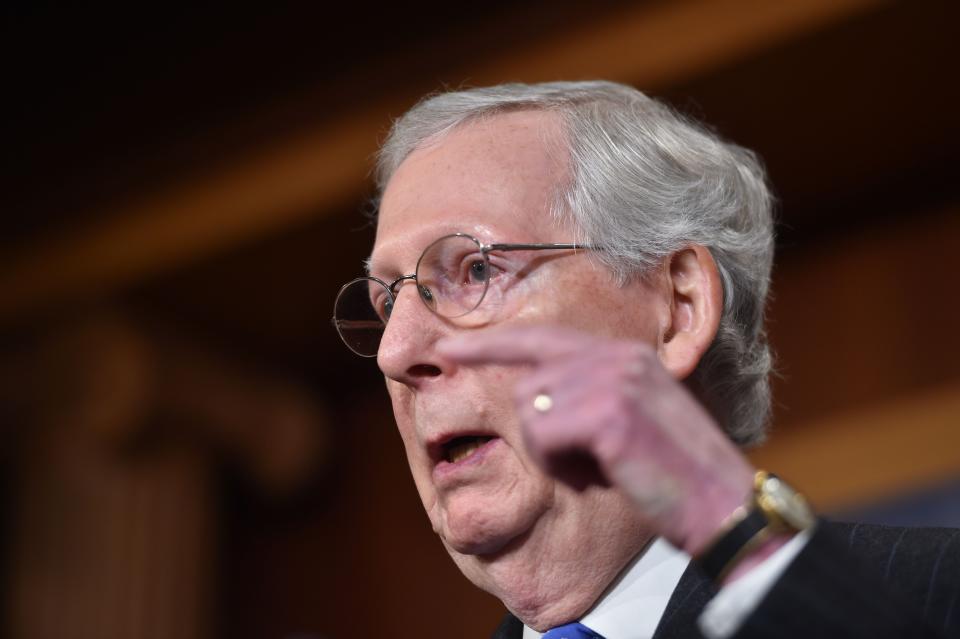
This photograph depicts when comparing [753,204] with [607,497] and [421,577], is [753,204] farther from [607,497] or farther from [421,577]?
[421,577]

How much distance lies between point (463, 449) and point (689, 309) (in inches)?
14.5

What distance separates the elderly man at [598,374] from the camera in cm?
102

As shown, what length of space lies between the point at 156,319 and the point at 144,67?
870 mm

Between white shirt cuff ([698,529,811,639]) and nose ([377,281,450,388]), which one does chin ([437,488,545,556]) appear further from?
white shirt cuff ([698,529,811,639])

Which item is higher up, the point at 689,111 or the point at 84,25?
the point at 84,25

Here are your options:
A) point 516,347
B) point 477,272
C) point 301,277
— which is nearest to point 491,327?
point 477,272

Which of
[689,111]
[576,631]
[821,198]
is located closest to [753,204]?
[576,631]

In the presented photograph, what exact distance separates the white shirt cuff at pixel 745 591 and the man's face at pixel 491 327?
19.5 inches

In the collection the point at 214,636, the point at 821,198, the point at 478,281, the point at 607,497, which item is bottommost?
the point at 214,636

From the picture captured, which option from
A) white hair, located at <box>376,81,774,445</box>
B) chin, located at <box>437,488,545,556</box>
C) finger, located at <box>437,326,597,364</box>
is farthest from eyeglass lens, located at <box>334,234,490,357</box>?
finger, located at <box>437,326,597,364</box>

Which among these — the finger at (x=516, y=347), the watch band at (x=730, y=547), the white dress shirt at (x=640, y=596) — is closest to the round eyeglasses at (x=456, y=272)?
the white dress shirt at (x=640, y=596)

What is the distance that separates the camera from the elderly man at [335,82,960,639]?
1017mm

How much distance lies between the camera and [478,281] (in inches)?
63.3

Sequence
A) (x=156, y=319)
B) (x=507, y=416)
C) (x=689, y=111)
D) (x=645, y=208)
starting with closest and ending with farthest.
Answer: (x=507, y=416) → (x=645, y=208) → (x=689, y=111) → (x=156, y=319)
